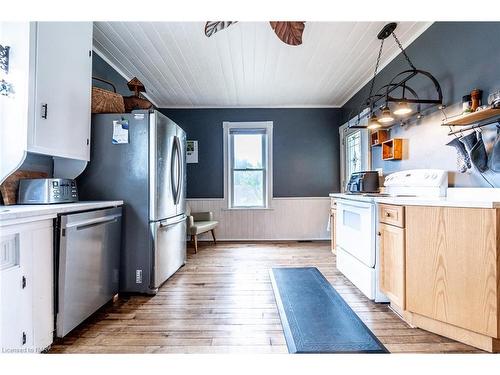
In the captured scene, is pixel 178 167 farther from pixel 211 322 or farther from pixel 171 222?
pixel 211 322

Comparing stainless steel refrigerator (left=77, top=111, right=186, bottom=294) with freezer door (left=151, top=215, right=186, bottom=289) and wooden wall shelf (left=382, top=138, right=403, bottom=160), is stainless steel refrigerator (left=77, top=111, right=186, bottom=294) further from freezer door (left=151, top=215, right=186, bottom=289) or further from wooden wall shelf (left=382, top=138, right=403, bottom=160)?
wooden wall shelf (left=382, top=138, right=403, bottom=160)

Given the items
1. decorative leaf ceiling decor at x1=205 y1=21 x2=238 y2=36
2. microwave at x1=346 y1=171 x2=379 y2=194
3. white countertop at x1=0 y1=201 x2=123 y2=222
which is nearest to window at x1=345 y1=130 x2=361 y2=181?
microwave at x1=346 y1=171 x2=379 y2=194

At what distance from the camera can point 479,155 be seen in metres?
1.79

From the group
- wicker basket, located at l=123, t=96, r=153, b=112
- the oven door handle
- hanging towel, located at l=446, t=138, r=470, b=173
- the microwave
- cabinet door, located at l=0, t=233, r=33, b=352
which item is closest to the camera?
cabinet door, located at l=0, t=233, r=33, b=352

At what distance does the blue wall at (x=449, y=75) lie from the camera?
5.84ft

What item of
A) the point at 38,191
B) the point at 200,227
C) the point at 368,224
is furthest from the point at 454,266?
the point at 200,227

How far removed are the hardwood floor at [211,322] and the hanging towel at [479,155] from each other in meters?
1.20

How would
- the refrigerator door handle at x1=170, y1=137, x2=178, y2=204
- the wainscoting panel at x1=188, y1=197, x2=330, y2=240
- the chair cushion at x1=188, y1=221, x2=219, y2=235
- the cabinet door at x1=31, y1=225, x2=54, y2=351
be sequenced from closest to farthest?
the cabinet door at x1=31, y1=225, x2=54, y2=351 → the refrigerator door handle at x1=170, y1=137, x2=178, y2=204 → the chair cushion at x1=188, y1=221, x2=219, y2=235 → the wainscoting panel at x1=188, y1=197, x2=330, y2=240

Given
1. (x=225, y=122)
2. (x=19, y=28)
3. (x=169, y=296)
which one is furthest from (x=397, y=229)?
(x=225, y=122)

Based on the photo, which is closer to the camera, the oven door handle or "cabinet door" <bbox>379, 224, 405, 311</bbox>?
"cabinet door" <bbox>379, 224, 405, 311</bbox>

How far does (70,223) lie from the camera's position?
157 centimetres

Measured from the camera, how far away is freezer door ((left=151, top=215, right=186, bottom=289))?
7.71ft

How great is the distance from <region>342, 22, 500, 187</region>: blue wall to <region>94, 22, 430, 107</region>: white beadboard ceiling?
0.23m
